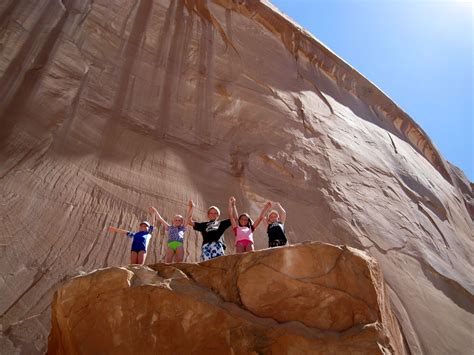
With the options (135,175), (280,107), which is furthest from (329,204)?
(135,175)

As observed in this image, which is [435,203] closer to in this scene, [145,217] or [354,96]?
[354,96]

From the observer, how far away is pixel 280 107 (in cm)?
1144

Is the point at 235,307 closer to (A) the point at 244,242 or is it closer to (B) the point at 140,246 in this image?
(A) the point at 244,242

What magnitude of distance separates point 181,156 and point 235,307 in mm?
5006

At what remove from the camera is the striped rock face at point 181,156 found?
6.59m

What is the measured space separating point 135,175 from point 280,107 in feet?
15.3

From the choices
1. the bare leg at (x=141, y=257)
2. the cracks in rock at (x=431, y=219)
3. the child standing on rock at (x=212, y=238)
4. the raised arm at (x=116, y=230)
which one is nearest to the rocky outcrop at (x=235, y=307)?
the child standing on rock at (x=212, y=238)

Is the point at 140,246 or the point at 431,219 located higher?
the point at 431,219

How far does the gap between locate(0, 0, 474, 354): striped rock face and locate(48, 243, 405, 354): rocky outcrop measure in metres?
1.35

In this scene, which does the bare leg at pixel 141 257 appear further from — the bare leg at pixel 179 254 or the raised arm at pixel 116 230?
the raised arm at pixel 116 230

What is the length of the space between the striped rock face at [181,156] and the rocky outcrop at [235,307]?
1.35 meters

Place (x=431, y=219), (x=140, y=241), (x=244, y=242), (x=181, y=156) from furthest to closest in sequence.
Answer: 1. (x=431, y=219)
2. (x=181, y=156)
3. (x=140, y=241)
4. (x=244, y=242)

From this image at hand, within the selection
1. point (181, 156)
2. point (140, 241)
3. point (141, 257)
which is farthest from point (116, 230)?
point (181, 156)

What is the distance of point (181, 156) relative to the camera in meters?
8.80
